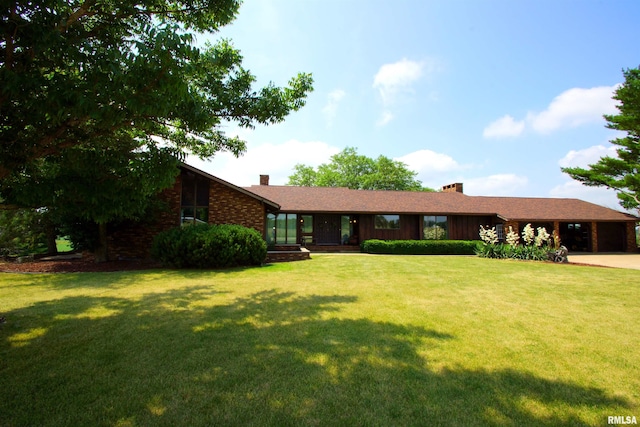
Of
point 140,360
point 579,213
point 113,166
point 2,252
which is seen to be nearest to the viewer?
point 140,360

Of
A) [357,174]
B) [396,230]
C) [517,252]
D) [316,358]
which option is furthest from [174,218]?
[357,174]

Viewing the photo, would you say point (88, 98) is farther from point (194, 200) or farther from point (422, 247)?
point (422, 247)

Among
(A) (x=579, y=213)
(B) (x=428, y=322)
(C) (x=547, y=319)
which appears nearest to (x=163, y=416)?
(B) (x=428, y=322)

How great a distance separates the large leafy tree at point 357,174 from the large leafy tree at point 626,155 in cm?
2289

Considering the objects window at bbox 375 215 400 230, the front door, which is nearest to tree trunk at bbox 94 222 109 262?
the front door

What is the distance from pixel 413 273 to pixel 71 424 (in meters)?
9.90

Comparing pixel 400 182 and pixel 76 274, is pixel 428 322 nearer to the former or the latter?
pixel 76 274

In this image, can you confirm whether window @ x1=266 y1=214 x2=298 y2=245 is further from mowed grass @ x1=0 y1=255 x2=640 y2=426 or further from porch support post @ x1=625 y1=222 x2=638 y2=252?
porch support post @ x1=625 y1=222 x2=638 y2=252

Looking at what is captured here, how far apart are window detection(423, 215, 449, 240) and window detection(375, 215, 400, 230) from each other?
6.80ft

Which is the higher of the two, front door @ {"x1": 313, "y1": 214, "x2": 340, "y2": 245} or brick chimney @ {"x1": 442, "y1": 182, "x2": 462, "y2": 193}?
brick chimney @ {"x1": 442, "y1": 182, "x2": 462, "y2": 193}

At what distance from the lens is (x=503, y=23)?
9.68 m

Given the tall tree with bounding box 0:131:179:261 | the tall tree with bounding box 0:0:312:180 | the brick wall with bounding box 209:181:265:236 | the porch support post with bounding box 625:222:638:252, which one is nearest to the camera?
the tall tree with bounding box 0:0:312:180

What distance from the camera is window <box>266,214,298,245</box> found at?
19812 mm

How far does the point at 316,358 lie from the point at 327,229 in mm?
18621
